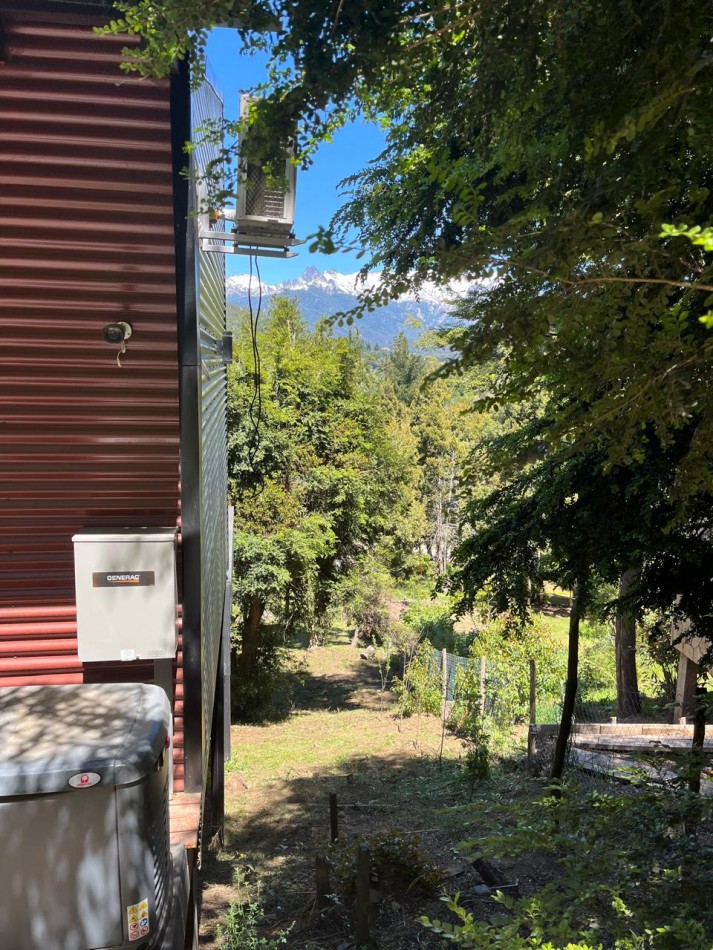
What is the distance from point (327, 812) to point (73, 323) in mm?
6579

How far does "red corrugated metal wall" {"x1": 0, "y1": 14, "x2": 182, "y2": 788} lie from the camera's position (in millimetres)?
2744

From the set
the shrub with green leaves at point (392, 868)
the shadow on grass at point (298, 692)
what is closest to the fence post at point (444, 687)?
the shadow on grass at point (298, 692)

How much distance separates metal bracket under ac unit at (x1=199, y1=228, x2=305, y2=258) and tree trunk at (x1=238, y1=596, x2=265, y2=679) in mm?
9408

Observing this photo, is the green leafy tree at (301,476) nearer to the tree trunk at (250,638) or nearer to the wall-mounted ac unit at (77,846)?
the tree trunk at (250,638)

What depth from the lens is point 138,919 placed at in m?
1.82

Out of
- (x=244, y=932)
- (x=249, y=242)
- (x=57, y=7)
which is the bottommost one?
(x=244, y=932)

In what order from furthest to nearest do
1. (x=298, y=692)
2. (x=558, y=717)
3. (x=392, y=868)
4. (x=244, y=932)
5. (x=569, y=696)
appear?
(x=298, y=692) < (x=558, y=717) < (x=569, y=696) < (x=392, y=868) < (x=244, y=932)

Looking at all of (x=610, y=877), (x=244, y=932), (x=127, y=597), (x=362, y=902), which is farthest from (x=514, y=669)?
(x=127, y=597)

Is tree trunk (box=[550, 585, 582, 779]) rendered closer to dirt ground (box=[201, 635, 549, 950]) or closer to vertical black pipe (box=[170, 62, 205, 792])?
dirt ground (box=[201, 635, 549, 950])

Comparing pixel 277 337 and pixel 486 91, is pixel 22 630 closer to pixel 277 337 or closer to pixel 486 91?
pixel 486 91

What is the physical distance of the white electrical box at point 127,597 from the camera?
3018mm

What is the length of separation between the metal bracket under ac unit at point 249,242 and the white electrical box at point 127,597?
1447mm

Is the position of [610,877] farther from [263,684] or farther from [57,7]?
[263,684]

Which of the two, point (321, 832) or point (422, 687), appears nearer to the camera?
point (321, 832)
